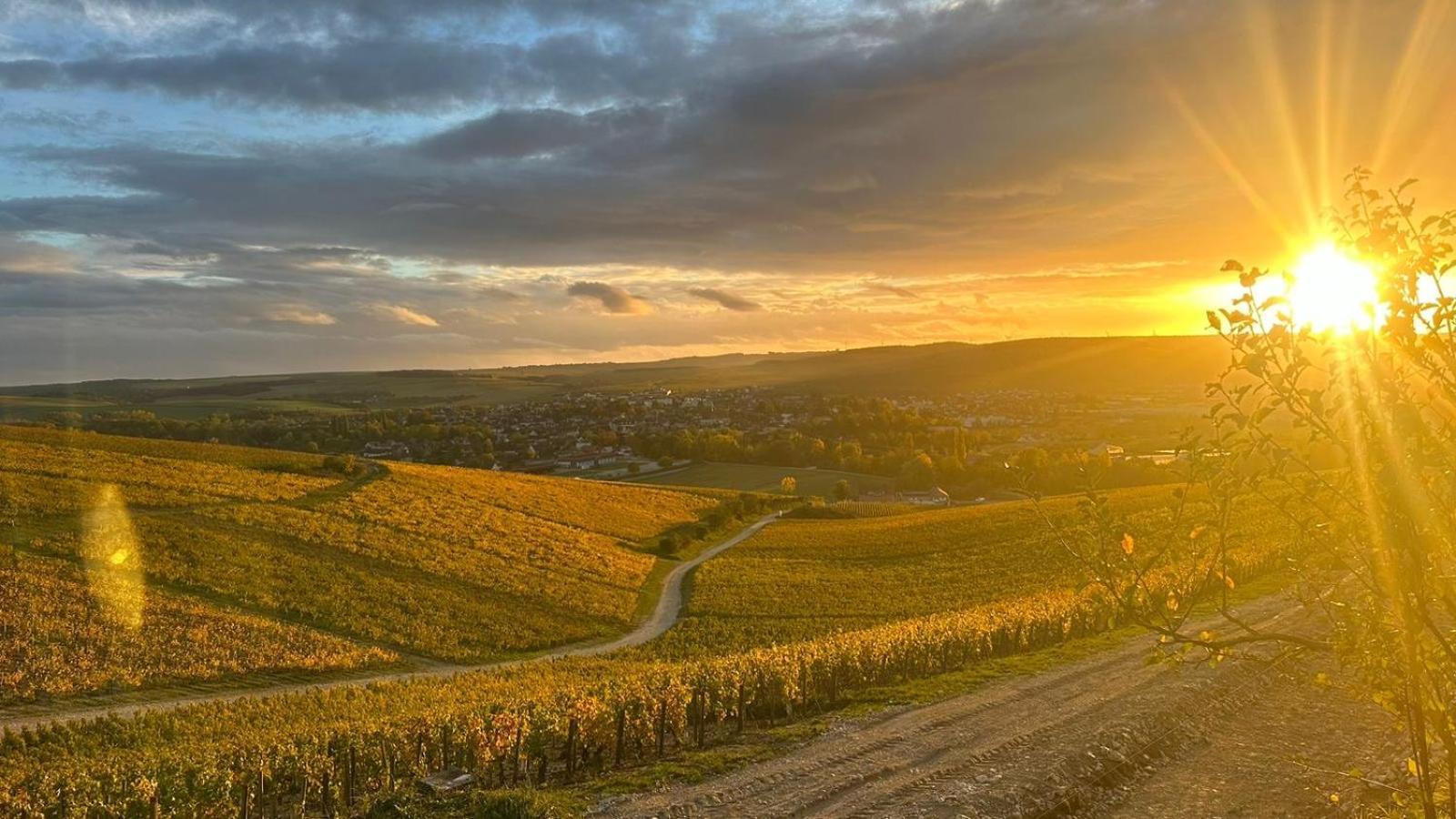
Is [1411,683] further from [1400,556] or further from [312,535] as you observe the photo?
[312,535]

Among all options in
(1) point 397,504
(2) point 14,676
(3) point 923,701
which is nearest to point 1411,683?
(3) point 923,701

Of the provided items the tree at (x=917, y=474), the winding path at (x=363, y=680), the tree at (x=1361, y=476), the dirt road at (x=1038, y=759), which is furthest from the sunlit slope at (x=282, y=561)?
the tree at (x=917, y=474)

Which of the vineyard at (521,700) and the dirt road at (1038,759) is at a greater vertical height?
the dirt road at (1038,759)

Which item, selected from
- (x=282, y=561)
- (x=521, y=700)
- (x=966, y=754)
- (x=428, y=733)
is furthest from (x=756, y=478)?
(x=966, y=754)

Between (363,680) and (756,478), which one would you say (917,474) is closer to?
(756,478)

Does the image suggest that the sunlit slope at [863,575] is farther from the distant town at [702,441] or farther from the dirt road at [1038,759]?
the distant town at [702,441]
